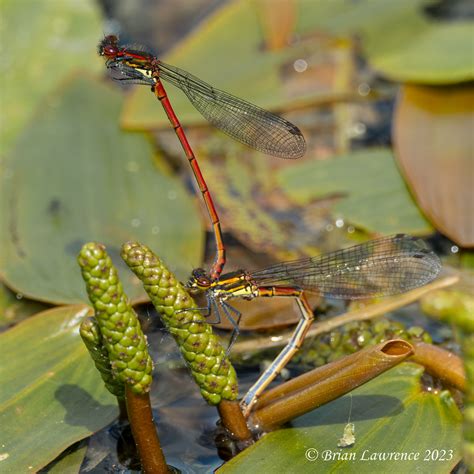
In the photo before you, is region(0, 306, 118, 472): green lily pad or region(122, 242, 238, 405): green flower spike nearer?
region(122, 242, 238, 405): green flower spike

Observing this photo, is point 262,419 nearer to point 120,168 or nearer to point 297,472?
point 297,472

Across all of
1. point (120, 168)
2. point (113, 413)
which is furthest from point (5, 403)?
point (120, 168)

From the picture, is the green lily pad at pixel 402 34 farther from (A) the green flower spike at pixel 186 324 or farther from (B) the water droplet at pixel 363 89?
(A) the green flower spike at pixel 186 324

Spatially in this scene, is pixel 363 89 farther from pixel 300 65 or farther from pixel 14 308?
pixel 14 308

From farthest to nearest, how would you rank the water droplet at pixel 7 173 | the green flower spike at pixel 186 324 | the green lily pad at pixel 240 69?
1. the green lily pad at pixel 240 69
2. the water droplet at pixel 7 173
3. the green flower spike at pixel 186 324

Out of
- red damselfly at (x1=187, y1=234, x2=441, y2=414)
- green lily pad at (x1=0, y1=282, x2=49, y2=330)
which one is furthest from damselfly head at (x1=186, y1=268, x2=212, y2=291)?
green lily pad at (x1=0, y1=282, x2=49, y2=330)

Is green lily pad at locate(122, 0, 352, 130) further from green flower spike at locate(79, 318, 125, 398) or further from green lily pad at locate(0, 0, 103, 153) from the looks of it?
green flower spike at locate(79, 318, 125, 398)

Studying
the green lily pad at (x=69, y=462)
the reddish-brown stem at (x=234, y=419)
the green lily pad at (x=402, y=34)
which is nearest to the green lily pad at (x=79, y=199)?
the green lily pad at (x=69, y=462)
